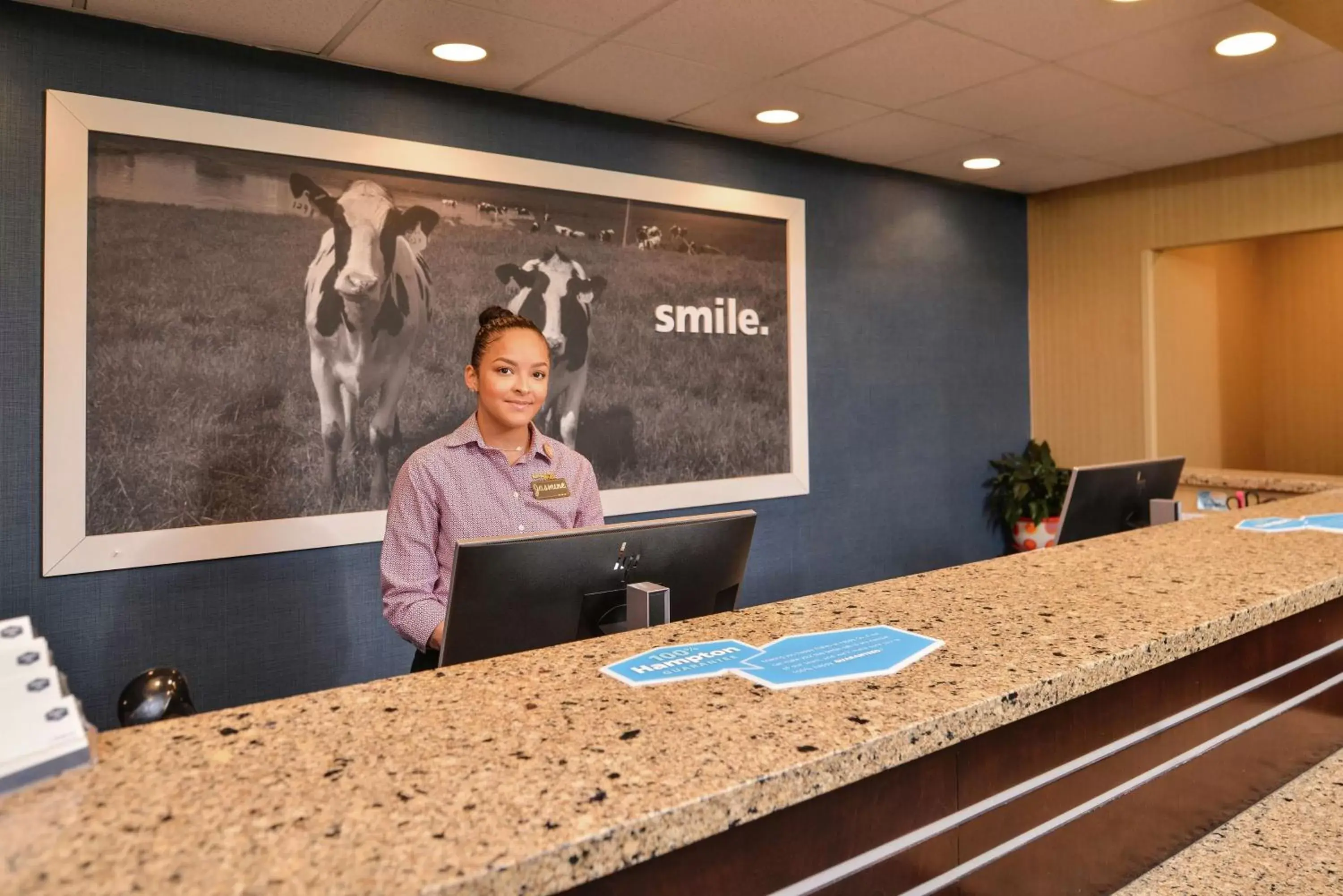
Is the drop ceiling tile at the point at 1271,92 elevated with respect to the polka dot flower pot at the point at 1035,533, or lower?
elevated

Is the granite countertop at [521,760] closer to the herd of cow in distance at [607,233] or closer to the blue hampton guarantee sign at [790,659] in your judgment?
the blue hampton guarantee sign at [790,659]

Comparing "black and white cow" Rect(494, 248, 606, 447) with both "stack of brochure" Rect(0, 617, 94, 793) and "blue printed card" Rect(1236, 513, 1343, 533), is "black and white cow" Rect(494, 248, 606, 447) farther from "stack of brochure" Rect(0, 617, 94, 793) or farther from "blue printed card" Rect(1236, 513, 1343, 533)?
"stack of brochure" Rect(0, 617, 94, 793)

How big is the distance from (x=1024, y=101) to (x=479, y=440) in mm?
2571

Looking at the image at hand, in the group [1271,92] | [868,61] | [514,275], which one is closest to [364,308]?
[514,275]

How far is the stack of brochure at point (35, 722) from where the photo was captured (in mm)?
720

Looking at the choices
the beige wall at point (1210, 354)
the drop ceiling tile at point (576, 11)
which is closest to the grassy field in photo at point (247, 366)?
the drop ceiling tile at point (576, 11)

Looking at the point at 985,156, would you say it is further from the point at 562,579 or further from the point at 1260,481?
the point at 562,579

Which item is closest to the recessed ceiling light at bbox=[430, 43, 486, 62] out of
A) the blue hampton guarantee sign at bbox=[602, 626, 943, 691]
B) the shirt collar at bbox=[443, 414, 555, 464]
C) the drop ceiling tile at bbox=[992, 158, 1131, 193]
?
the shirt collar at bbox=[443, 414, 555, 464]

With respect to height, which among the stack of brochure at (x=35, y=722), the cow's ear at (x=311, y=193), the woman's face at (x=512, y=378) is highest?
the cow's ear at (x=311, y=193)

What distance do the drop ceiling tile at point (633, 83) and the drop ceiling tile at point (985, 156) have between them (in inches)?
54.9

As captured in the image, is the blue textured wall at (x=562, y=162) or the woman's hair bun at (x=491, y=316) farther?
the blue textured wall at (x=562, y=162)

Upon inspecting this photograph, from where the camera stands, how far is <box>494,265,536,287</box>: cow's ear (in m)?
3.29

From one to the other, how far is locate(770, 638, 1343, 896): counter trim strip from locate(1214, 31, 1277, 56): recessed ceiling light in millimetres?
2115

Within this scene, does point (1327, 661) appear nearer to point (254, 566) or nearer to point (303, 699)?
point (303, 699)
